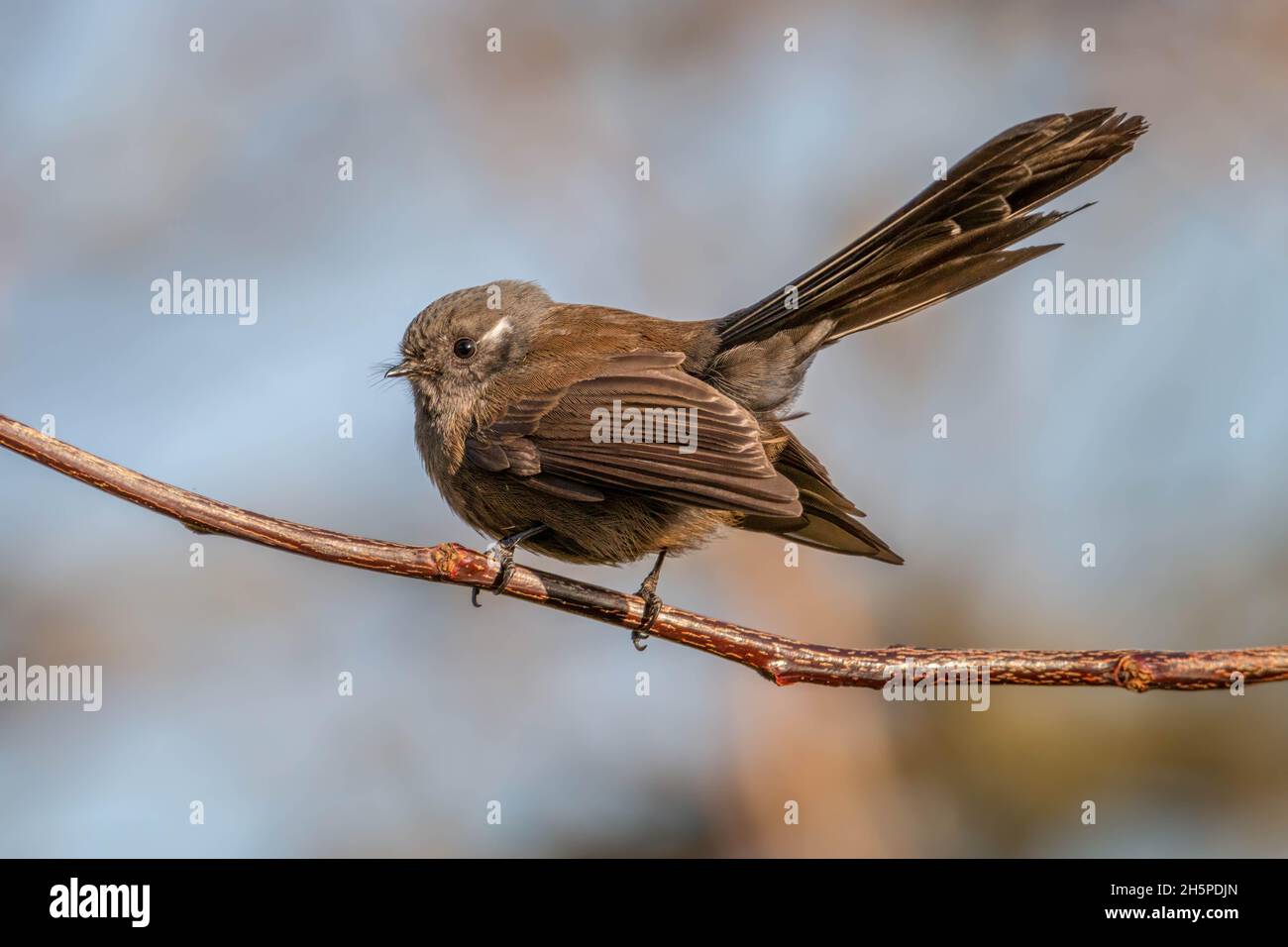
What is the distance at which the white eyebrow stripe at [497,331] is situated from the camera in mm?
5496

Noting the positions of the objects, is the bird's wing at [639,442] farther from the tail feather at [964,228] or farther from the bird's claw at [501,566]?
the tail feather at [964,228]

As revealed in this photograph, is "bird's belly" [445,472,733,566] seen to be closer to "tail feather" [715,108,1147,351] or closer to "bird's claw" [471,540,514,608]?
"bird's claw" [471,540,514,608]

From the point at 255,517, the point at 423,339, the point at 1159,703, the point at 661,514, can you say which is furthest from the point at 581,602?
the point at 1159,703

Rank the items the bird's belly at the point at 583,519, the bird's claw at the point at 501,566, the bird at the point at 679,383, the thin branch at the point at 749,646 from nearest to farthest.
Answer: the thin branch at the point at 749,646 < the bird's claw at the point at 501,566 < the bird at the point at 679,383 < the bird's belly at the point at 583,519

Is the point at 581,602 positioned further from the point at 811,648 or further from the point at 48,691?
the point at 48,691

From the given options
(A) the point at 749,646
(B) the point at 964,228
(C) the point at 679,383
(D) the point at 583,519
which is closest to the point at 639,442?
(C) the point at 679,383

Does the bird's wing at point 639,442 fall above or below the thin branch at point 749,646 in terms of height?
above

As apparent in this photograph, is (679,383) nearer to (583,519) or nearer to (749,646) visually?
(583,519)

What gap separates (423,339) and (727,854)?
146 inches

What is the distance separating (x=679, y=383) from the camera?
4.95 meters

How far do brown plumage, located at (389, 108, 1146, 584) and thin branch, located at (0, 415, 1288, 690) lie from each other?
61 cm

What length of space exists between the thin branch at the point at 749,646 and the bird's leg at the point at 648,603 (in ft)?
0.84

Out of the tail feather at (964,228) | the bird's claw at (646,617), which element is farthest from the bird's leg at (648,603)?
the tail feather at (964,228)

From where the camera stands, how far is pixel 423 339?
552 centimetres
